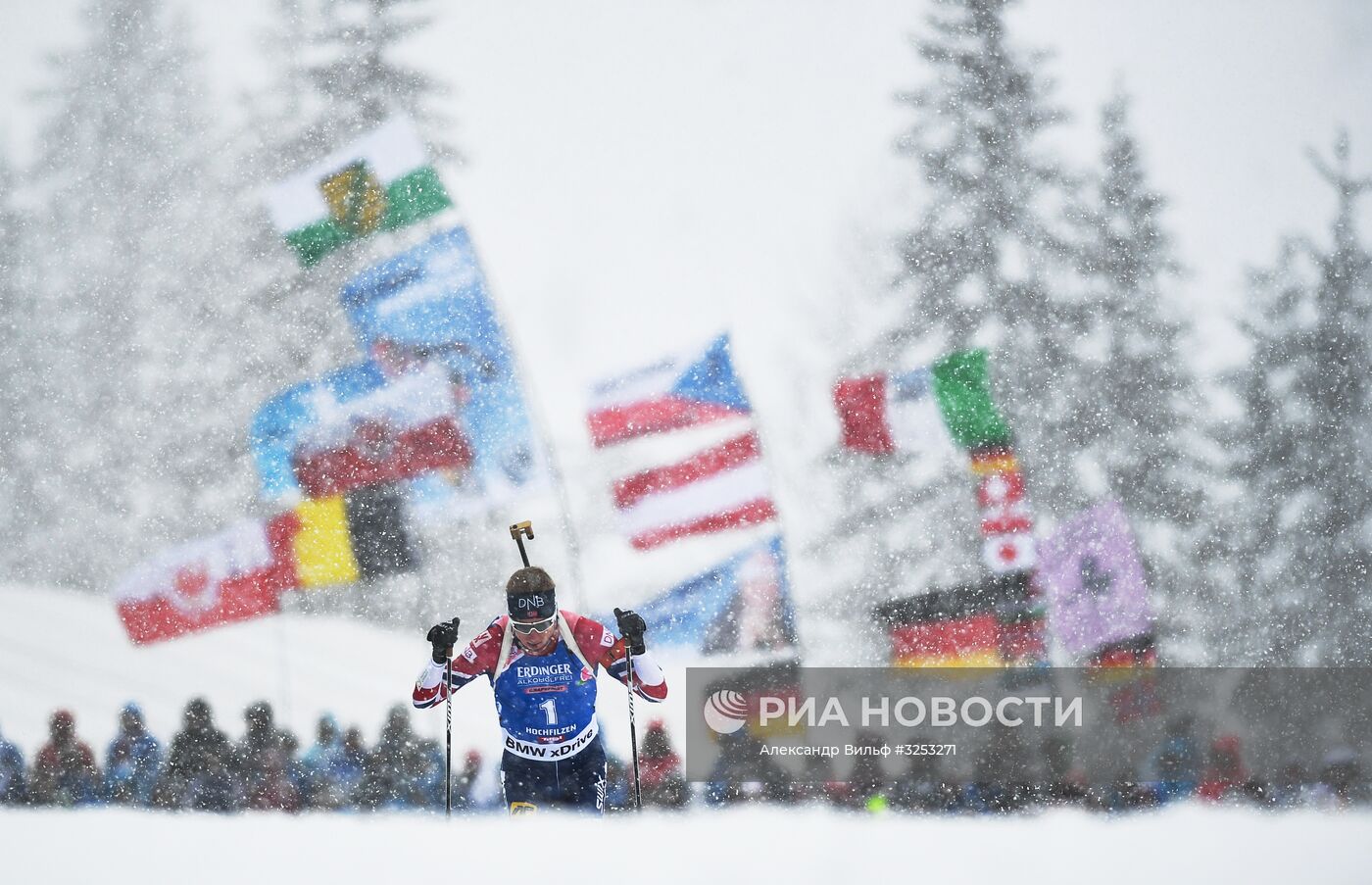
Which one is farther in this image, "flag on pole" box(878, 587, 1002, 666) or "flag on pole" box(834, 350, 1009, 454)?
"flag on pole" box(834, 350, 1009, 454)

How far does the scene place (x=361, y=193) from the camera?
11773 mm

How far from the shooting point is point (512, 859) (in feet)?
13.3

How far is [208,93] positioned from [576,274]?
524 cm

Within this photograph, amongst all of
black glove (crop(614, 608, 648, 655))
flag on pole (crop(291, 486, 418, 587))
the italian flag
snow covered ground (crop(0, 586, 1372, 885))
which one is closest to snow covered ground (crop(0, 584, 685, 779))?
flag on pole (crop(291, 486, 418, 587))

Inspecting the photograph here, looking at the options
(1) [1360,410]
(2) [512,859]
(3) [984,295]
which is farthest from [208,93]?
(1) [1360,410]

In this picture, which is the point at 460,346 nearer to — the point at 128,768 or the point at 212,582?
the point at 212,582

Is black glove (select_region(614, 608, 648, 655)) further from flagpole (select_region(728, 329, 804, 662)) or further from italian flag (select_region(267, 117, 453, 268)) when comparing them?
italian flag (select_region(267, 117, 453, 268))

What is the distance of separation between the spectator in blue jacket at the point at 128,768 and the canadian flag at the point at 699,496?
4.62 metres

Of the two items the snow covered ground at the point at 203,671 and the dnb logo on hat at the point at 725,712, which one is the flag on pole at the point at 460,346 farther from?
the dnb logo on hat at the point at 725,712

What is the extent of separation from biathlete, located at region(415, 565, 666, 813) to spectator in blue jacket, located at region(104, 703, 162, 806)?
4.48 metres

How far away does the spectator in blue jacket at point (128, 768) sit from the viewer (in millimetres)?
8602

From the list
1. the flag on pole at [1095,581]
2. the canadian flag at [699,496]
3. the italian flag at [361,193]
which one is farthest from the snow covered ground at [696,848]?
the italian flag at [361,193]

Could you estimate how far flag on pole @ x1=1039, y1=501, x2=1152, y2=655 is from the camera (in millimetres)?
10922

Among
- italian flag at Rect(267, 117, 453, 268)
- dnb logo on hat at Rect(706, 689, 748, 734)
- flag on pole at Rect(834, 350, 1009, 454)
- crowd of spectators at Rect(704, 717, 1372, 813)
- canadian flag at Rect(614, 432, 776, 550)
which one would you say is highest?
italian flag at Rect(267, 117, 453, 268)
